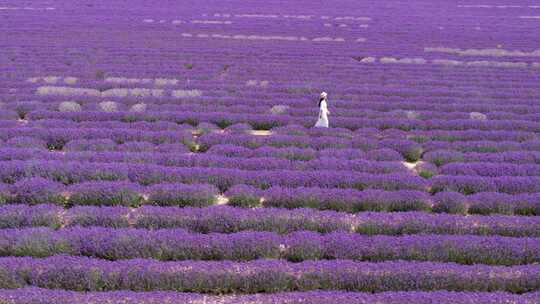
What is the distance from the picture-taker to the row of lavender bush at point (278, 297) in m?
4.38

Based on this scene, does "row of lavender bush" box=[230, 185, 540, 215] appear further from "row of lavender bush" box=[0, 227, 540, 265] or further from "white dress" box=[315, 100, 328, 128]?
"white dress" box=[315, 100, 328, 128]

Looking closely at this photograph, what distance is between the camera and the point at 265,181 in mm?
7258

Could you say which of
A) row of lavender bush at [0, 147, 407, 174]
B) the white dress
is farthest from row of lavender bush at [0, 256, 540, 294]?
the white dress

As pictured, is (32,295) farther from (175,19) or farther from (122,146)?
(175,19)

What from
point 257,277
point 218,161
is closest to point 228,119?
point 218,161

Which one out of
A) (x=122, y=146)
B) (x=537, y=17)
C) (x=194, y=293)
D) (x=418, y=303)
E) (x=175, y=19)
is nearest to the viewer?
(x=418, y=303)

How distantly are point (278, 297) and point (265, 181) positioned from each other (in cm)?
290

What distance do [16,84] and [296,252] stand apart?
1206 cm

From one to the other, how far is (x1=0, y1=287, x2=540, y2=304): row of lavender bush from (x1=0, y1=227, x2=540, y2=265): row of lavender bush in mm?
780

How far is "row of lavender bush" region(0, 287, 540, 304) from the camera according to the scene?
4375 mm

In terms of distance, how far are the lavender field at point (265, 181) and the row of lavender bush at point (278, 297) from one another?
0.02 meters

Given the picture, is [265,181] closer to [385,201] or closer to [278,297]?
[385,201]

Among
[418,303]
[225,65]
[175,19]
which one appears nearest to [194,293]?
[418,303]

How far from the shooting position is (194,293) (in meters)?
4.69
